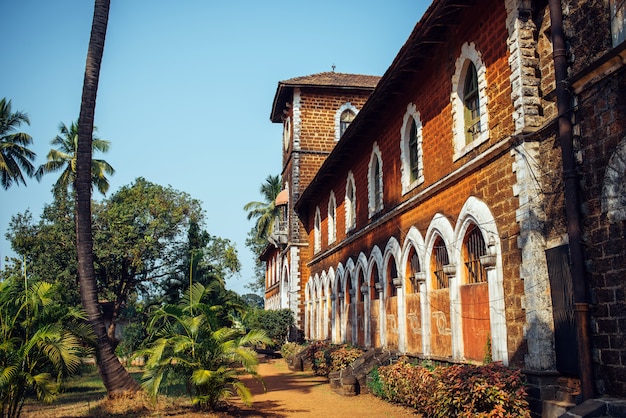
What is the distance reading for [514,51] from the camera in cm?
931

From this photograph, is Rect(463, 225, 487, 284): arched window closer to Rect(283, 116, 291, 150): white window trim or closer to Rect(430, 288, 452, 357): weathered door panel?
Rect(430, 288, 452, 357): weathered door panel

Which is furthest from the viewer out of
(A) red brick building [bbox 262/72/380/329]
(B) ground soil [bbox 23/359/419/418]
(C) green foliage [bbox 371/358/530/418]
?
(A) red brick building [bbox 262/72/380/329]

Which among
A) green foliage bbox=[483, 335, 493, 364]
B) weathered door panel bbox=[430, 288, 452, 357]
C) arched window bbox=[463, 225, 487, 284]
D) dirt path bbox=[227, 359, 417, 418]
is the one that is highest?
arched window bbox=[463, 225, 487, 284]

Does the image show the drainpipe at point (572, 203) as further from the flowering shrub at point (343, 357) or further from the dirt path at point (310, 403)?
the flowering shrub at point (343, 357)

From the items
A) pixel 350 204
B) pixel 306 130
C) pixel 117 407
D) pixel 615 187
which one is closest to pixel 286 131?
pixel 306 130

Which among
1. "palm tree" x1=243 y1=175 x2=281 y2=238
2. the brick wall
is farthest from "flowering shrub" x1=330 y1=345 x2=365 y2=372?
"palm tree" x1=243 y1=175 x2=281 y2=238

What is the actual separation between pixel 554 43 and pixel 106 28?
10.1 metres

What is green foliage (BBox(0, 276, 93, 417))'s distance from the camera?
32.0 feet

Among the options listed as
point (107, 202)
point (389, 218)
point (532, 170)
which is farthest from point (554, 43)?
point (107, 202)

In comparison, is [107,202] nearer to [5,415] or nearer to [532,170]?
[5,415]

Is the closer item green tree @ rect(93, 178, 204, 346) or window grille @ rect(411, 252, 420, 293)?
window grille @ rect(411, 252, 420, 293)

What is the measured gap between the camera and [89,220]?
12.9 m

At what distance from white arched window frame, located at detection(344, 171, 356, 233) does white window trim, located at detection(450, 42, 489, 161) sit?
28.2 ft

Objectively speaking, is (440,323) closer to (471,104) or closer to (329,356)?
(471,104)
